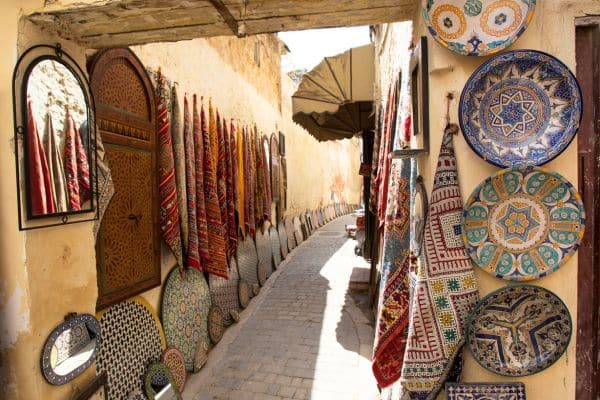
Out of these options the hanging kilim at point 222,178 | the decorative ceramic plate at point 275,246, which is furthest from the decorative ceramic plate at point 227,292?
the decorative ceramic plate at point 275,246

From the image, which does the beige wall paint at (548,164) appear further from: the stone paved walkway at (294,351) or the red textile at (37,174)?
the stone paved walkway at (294,351)

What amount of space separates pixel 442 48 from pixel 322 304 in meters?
4.58

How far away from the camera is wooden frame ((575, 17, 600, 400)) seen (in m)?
1.26

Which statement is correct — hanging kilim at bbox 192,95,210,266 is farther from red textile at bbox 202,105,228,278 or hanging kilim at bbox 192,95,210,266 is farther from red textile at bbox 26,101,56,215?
red textile at bbox 26,101,56,215

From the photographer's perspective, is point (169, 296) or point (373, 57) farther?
point (373, 57)

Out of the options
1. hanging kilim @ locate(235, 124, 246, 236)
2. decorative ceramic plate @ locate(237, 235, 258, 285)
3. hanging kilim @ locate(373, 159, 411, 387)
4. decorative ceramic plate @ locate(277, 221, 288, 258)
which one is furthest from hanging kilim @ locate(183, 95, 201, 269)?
decorative ceramic plate @ locate(277, 221, 288, 258)

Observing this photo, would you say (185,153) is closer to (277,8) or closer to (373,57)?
(277,8)

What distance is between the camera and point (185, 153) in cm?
346

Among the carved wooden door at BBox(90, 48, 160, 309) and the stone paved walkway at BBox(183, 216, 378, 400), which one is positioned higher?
the carved wooden door at BBox(90, 48, 160, 309)

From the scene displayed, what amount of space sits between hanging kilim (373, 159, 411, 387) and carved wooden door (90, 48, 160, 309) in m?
1.90

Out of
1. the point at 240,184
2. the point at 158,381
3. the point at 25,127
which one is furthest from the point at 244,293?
the point at 25,127

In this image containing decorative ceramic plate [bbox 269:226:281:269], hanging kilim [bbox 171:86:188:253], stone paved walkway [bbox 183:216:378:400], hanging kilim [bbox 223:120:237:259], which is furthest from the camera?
decorative ceramic plate [bbox 269:226:281:269]

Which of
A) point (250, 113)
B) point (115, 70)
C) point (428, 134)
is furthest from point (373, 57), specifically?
point (428, 134)

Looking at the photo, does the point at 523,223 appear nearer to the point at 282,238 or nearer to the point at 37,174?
the point at 37,174
